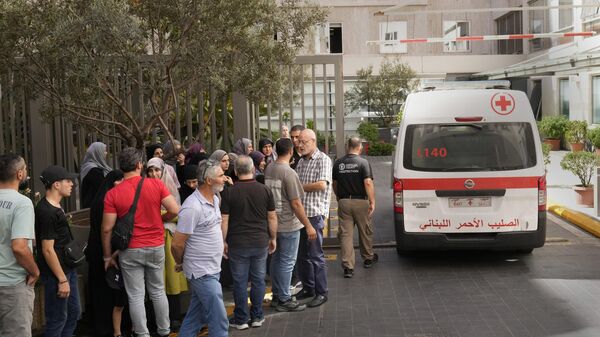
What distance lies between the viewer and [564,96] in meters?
32.5

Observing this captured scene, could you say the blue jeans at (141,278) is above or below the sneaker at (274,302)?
above

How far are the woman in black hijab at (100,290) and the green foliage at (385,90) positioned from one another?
87.2ft

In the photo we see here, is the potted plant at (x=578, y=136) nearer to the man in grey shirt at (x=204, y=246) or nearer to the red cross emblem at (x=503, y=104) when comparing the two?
the red cross emblem at (x=503, y=104)

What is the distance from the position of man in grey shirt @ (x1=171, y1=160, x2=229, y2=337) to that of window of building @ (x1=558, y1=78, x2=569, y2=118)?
27.4 meters

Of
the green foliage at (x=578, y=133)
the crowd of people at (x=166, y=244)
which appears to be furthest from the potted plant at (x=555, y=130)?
the crowd of people at (x=166, y=244)

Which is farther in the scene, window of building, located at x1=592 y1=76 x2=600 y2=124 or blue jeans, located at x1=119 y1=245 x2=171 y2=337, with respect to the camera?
window of building, located at x1=592 y1=76 x2=600 y2=124

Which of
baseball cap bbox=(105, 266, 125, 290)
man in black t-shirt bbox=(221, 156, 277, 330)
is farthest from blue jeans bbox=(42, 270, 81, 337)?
man in black t-shirt bbox=(221, 156, 277, 330)

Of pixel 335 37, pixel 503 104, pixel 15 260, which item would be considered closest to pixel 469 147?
pixel 503 104

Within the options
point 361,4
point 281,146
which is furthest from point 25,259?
point 361,4

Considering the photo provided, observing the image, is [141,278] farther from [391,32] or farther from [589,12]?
[391,32]

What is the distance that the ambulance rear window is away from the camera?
10430mm

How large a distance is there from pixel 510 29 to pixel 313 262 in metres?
31.5

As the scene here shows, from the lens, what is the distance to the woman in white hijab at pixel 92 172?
9.62m

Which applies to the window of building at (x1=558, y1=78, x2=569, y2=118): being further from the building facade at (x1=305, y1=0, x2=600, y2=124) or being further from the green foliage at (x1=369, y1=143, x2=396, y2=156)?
the green foliage at (x1=369, y1=143, x2=396, y2=156)
